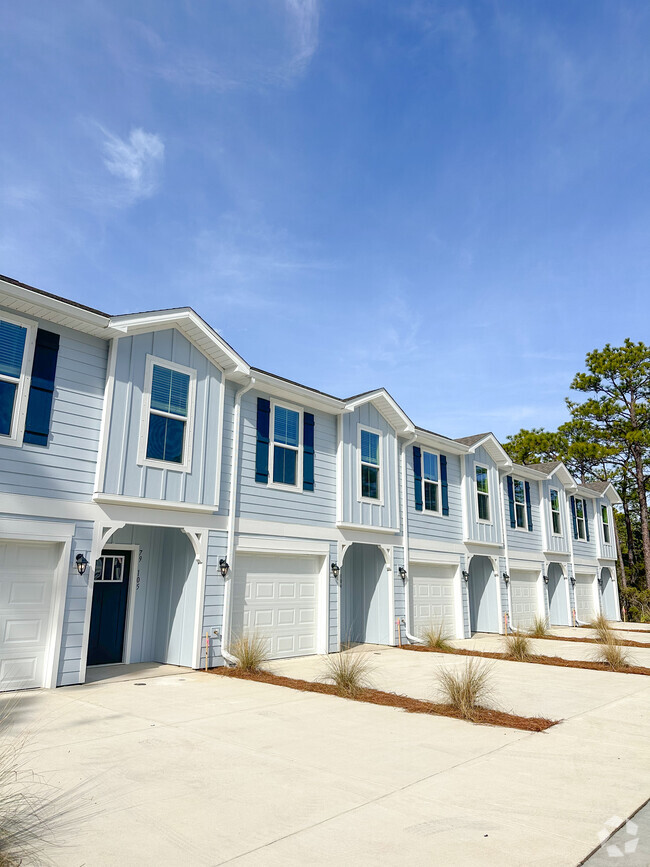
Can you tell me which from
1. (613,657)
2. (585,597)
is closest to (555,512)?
(585,597)

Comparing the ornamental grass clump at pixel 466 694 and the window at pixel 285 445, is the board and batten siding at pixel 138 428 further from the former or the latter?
the ornamental grass clump at pixel 466 694

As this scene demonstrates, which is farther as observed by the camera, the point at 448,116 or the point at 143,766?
the point at 448,116

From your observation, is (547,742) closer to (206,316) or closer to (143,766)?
(143,766)

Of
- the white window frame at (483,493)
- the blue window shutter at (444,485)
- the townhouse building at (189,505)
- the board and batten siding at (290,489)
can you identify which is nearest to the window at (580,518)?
the white window frame at (483,493)

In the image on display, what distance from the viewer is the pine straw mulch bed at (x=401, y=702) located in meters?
6.73

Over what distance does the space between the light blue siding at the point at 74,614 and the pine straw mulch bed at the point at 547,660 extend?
317 inches

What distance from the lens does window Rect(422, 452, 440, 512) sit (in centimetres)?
1633

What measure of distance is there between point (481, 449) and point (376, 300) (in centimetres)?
614

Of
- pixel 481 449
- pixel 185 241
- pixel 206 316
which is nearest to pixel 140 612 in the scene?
pixel 206 316

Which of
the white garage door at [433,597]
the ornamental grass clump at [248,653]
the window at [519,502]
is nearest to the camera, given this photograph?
the ornamental grass clump at [248,653]

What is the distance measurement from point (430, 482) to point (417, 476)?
0.74 metres

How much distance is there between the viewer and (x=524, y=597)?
2048 centimetres

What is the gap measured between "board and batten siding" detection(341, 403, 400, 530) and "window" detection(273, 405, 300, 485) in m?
1.45

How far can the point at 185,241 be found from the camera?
14.1 m
